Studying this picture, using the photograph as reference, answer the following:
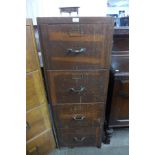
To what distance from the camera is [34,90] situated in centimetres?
120

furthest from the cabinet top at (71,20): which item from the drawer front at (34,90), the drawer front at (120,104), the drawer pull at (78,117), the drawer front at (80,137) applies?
the drawer front at (80,137)

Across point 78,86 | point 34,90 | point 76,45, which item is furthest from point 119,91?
point 34,90

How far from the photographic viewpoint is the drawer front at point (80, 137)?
1.44 metres

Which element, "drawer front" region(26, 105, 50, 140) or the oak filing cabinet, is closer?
the oak filing cabinet

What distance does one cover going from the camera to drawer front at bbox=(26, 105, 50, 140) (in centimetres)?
125

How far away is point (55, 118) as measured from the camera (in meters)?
1.38

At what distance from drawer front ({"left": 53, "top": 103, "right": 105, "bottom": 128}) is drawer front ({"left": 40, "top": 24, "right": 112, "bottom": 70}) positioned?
31 cm

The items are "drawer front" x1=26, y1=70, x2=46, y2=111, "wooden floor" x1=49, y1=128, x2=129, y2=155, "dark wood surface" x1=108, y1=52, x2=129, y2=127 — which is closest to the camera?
"drawer front" x1=26, y1=70, x2=46, y2=111

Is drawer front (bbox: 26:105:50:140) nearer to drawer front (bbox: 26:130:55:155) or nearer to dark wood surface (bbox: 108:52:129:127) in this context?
drawer front (bbox: 26:130:55:155)

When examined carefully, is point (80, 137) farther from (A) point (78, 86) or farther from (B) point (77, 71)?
(B) point (77, 71)

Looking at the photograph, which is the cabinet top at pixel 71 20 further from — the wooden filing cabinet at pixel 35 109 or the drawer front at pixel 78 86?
the drawer front at pixel 78 86

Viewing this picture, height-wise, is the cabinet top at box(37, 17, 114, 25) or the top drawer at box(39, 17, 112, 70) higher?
the cabinet top at box(37, 17, 114, 25)

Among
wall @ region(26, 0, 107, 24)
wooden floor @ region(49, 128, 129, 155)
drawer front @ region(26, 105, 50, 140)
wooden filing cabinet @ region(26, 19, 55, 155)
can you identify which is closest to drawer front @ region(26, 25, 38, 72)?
wooden filing cabinet @ region(26, 19, 55, 155)
